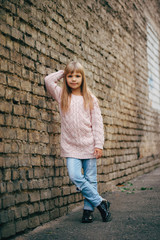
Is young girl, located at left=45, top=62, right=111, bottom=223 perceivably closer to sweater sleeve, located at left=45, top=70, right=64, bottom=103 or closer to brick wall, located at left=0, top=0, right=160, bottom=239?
sweater sleeve, located at left=45, top=70, right=64, bottom=103

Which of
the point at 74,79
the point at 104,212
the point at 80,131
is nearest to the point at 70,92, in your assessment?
the point at 74,79

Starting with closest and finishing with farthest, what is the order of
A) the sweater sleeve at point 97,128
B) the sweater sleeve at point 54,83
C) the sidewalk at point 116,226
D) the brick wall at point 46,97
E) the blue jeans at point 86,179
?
the sidewalk at point 116,226, the brick wall at point 46,97, the blue jeans at point 86,179, the sweater sleeve at point 97,128, the sweater sleeve at point 54,83

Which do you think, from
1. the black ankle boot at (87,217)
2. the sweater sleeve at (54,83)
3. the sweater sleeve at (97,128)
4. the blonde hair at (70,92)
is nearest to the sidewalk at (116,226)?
the black ankle boot at (87,217)

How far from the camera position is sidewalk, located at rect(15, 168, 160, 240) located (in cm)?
318

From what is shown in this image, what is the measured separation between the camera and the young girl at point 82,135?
3.69 m

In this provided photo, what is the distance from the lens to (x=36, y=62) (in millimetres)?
3863

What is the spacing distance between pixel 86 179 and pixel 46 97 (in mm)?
1119

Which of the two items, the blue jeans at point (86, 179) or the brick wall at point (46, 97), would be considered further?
the blue jeans at point (86, 179)

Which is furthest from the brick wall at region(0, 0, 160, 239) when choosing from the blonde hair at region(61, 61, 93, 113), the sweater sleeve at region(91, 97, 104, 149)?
the sweater sleeve at region(91, 97, 104, 149)

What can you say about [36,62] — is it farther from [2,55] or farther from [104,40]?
[104,40]

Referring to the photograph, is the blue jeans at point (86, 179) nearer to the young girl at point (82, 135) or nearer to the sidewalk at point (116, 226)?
the young girl at point (82, 135)

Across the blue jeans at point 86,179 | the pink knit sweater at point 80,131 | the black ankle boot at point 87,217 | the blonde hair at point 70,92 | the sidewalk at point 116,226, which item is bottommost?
the sidewalk at point 116,226

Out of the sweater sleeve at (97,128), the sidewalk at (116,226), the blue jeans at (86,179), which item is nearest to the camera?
the sidewalk at (116,226)

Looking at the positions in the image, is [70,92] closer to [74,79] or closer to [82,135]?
[74,79]
